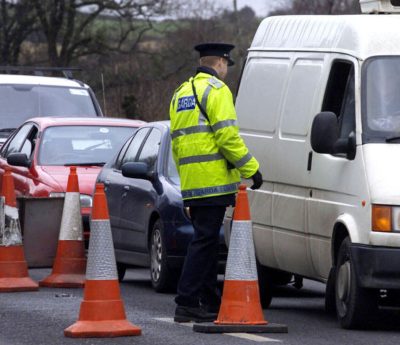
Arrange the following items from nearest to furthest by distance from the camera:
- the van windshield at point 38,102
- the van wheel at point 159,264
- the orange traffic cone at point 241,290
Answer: the orange traffic cone at point 241,290 < the van wheel at point 159,264 < the van windshield at point 38,102

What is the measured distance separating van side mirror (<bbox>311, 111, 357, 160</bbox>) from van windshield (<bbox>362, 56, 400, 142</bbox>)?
159mm

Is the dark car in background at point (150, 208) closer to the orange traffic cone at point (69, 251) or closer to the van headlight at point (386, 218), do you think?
the orange traffic cone at point (69, 251)

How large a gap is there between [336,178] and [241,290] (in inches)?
50.4

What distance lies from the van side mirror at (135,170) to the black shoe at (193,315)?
3530mm

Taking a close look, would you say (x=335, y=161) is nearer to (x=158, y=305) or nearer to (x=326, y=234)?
(x=326, y=234)

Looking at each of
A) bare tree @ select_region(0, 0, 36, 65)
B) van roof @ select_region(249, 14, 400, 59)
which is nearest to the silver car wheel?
van roof @ select_region(249, 14, 400, 59)

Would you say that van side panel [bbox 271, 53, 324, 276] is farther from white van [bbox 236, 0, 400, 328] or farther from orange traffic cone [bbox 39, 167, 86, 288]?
orange traffic cone [bbox 39, 167, 86, 288]

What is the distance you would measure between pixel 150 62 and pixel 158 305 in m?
34.0

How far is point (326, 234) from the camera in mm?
10430

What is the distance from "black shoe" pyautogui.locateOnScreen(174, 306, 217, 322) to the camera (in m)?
9.91

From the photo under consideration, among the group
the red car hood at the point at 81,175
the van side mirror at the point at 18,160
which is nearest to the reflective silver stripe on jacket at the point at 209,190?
the red car hood at the point at 81,175

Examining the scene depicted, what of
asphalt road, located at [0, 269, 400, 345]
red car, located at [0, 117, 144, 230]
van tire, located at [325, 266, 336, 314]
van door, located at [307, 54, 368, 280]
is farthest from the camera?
red car, located at [0, 117, 144, 230]

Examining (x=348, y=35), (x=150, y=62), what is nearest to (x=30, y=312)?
(x=348, y=35)

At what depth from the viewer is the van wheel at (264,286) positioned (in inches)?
466
